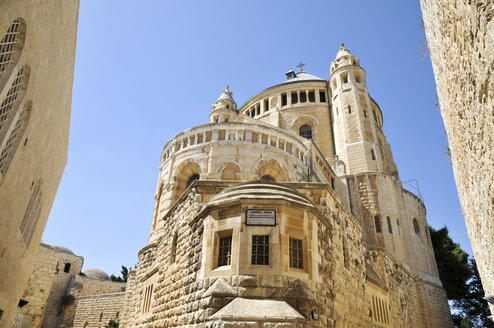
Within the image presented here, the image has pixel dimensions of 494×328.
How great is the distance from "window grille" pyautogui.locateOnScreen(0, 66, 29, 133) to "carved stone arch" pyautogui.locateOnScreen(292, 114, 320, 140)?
27.0 m

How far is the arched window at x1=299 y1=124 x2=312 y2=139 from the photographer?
3166 cm

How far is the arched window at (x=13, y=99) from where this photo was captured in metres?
5.76

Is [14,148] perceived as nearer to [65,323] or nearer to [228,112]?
[228,112]

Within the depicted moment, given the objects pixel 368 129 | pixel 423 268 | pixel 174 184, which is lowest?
pixel 423 268

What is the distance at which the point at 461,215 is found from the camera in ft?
25.2

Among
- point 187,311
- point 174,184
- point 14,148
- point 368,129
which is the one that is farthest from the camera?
point 368,129

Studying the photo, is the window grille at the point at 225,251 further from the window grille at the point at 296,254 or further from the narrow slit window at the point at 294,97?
the narrow slit window at the point at 294,97

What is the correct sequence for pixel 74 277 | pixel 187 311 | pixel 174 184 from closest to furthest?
1. pixel 187 311
2. pixel 174 184
3. pixel 74 277

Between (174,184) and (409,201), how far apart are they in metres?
19.1

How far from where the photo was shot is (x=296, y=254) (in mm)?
7320

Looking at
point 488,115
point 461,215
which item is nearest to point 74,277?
point 461,215

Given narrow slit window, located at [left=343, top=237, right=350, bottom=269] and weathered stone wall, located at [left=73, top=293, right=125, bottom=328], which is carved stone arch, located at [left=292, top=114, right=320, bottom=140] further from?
weathered stone wall, located at [left=73, top=293, right=125, bottom=328]

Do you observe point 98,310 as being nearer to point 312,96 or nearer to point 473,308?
point 312,96

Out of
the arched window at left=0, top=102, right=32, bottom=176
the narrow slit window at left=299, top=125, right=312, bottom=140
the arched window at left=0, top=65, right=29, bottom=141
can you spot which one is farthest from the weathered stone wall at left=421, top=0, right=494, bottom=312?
the narrow slit window at left=299, top=125, right=312, bottom=140
